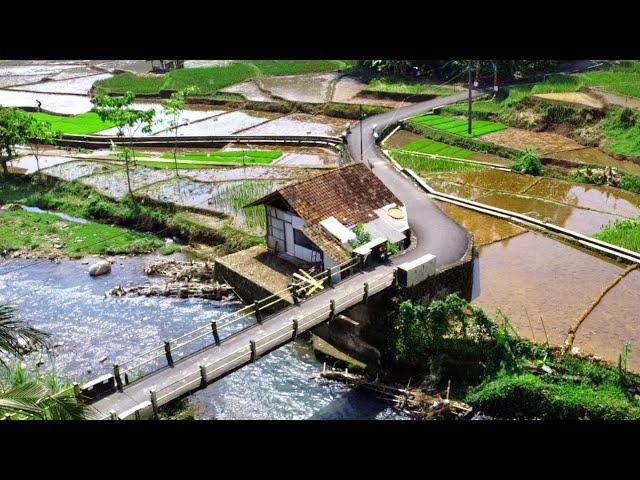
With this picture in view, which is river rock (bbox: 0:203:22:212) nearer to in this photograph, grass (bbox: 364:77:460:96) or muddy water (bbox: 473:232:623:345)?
muddy water (bbox: 473:232:623:345)

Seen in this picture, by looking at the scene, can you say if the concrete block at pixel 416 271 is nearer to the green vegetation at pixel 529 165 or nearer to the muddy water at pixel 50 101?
the green vegetation at pixel 529 165

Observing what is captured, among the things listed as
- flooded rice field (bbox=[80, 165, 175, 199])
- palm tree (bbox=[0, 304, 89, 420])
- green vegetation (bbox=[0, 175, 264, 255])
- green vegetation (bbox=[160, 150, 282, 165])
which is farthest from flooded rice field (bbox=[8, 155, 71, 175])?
palm tree (bbox=[0, 304, 89, 420])

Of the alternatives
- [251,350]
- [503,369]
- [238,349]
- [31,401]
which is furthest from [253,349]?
[31,401]

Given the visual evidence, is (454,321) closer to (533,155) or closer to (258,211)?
(258,211)

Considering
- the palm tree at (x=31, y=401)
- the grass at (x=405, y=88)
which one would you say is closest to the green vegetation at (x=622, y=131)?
the grass at (x=405, y=88)

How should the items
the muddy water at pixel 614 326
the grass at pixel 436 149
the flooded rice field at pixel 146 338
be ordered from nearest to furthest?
A: 1. the muddy water at pixel 614 326
2. the flooded rice field at pixel 146 338
3. the grass at pixel 436 149

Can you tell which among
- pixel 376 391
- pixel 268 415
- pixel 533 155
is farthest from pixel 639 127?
pixel 268 415
